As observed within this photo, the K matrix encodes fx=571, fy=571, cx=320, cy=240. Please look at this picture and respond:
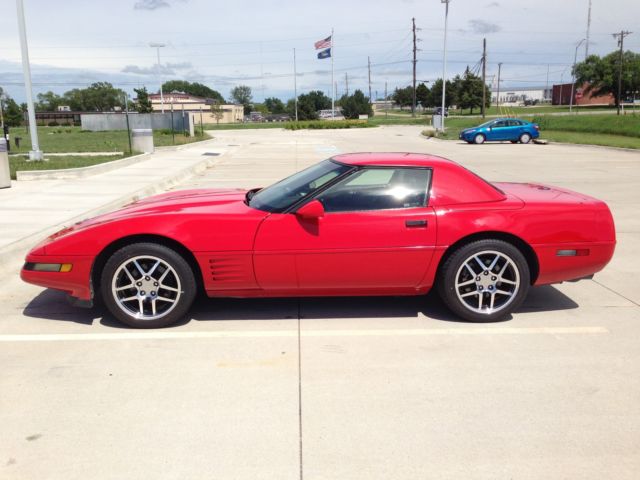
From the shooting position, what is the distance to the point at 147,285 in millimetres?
4480

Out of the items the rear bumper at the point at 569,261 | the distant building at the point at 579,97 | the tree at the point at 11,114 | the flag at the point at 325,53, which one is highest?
the flag at the point at 325,53

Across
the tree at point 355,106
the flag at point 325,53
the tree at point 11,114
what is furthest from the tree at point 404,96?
the tree at point 11,114

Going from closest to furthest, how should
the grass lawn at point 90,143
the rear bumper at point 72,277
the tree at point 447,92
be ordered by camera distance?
the rear bumper at point 72,277 < the grass lawn at point 90,143 < the tree at point 447,92

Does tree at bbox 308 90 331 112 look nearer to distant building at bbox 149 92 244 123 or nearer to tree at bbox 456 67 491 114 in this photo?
distant building at bbox 149 92 244 123

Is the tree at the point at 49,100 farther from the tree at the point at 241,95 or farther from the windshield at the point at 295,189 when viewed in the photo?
the windshield at the point at 295,189

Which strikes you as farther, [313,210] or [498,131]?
[498,131]

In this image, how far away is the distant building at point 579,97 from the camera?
96.3 metres

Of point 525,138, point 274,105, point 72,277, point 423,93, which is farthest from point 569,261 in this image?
point 274,105

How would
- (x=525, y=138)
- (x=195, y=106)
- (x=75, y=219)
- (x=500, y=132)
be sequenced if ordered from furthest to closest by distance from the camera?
(x=195, y=106) < (x=500, y=132) < (x=525, y=138) < (x=75, y=219)

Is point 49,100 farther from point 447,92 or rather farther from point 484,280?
point 484,280

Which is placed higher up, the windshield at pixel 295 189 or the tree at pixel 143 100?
the tree at pixel 143 100

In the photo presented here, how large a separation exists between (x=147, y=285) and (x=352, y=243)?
1641 mm

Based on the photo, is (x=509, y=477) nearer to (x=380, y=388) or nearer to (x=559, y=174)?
(x=380, y=388)

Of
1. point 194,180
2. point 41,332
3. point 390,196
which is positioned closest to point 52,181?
point 194,180
